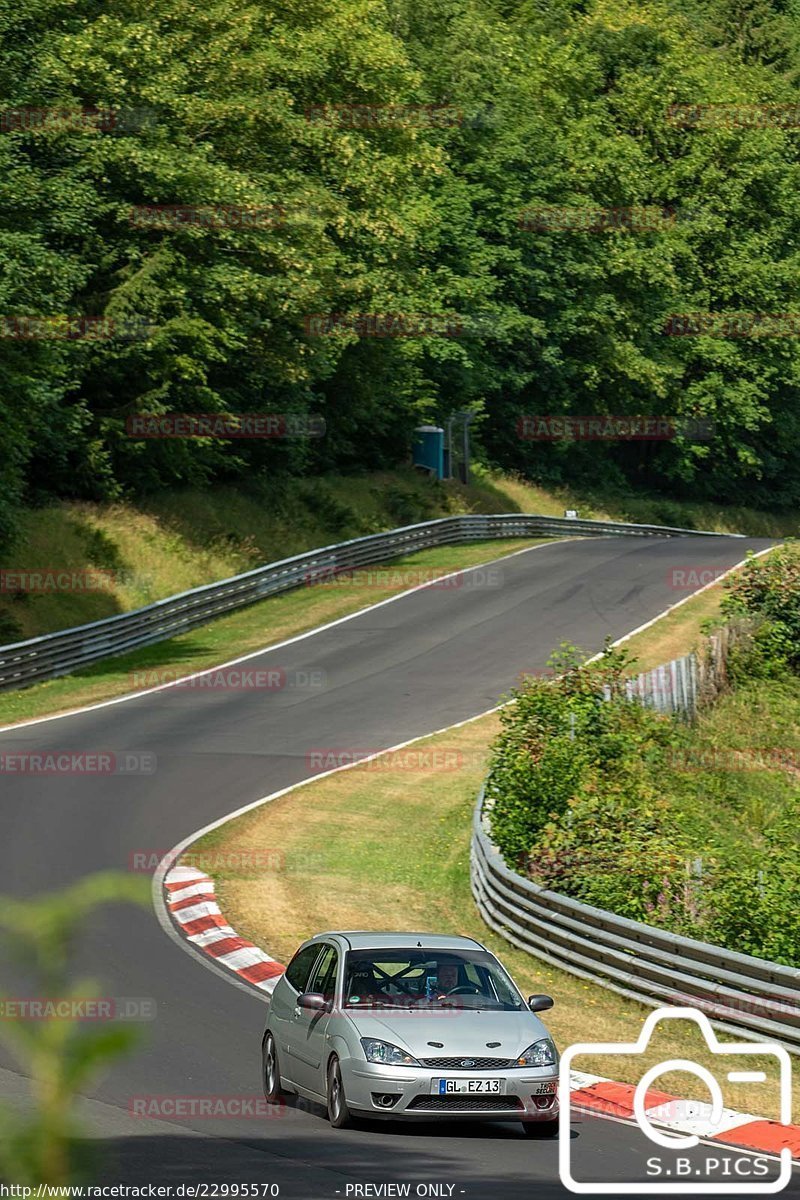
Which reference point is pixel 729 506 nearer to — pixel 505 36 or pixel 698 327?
pixel 698 327

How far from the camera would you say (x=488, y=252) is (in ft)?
214

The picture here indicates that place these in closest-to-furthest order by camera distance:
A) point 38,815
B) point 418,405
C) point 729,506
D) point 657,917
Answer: point 657,917 < point 38,815 < point 418,405 < point 729,506

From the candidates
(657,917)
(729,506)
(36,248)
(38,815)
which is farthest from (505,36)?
(657,917)

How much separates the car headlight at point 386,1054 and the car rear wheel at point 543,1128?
0.93 metres

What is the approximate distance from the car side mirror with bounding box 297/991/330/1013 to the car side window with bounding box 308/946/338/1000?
22 cm

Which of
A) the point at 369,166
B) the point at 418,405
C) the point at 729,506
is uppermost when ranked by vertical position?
the point at 369,166

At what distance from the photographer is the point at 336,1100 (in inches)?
421

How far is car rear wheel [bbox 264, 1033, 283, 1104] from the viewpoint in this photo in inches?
457

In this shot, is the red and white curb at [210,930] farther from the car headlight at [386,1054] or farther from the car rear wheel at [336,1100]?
the car headlight at [386,1054]

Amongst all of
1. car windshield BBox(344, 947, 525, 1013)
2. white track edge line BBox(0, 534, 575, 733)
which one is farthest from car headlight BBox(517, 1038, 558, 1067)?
white track edge line BBox(0, 534, 575, 733)

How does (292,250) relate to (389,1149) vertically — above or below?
above

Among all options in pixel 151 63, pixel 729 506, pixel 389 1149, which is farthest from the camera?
pixel 729 506

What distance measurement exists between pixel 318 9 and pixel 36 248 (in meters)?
24.8

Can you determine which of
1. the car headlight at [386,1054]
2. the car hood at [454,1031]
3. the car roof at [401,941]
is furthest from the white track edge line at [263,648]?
the car headlight at [386,1054]
